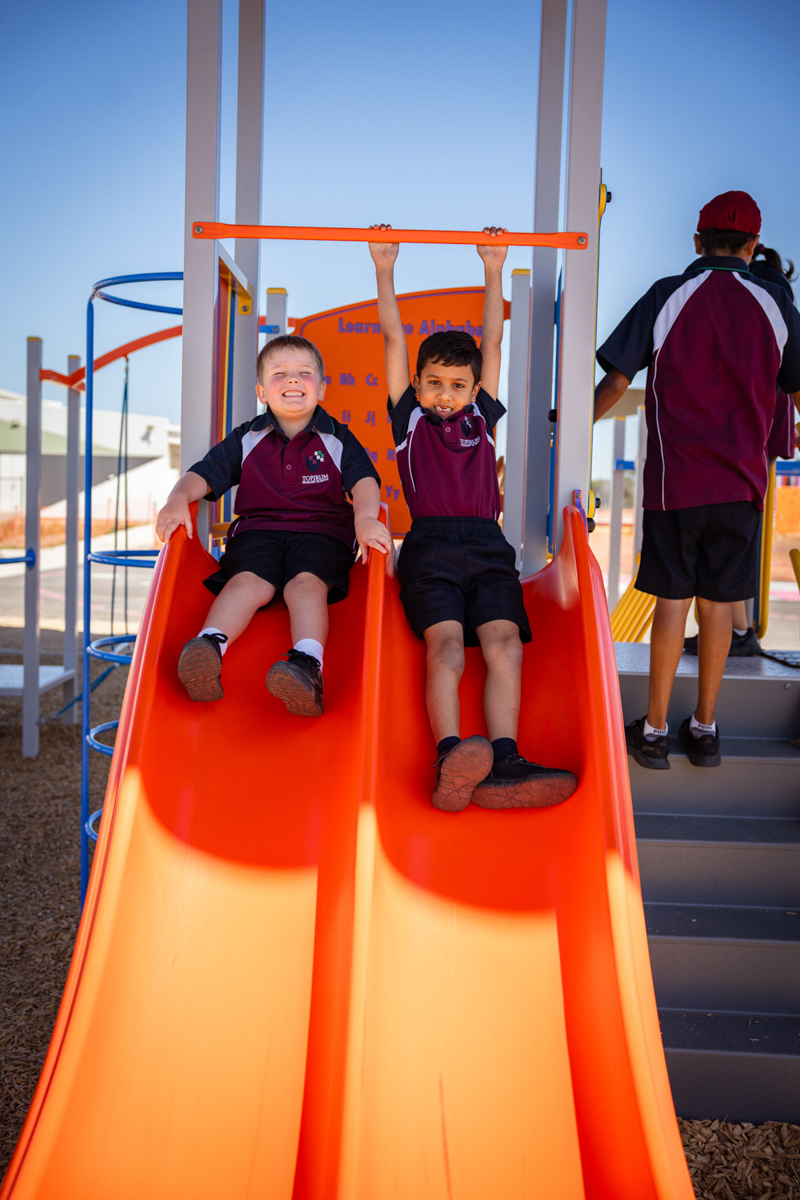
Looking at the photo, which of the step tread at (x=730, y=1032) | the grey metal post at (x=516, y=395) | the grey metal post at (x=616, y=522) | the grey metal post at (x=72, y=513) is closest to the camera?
the step tread at (x=730, y=1032)

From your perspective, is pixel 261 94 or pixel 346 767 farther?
pixel 261 94

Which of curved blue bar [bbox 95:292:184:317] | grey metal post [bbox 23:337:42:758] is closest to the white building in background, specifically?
grey metal post [bbox 23:337:42:758]

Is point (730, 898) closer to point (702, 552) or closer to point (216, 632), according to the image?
point (702, 552)

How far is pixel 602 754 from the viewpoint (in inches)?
62.8

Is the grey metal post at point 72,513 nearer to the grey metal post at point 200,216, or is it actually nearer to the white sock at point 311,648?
the grey metal post at point 200,216

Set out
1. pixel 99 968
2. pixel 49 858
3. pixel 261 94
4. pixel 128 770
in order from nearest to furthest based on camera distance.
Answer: pixel 99 968 < pixel 128 770 < pixel 261 94 < pixel 49 858

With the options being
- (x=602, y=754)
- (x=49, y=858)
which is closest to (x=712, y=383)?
(x=602, y=754)

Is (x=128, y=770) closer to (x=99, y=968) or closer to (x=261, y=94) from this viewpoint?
(x=99, y=968)

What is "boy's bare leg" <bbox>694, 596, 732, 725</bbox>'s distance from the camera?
2338 millimetres

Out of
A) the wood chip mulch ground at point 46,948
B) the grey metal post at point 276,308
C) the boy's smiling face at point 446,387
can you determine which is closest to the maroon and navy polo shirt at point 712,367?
the boy's smiling face at point 446,387

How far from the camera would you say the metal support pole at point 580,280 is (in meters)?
2.09

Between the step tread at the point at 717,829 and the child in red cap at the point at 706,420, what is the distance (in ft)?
0.55

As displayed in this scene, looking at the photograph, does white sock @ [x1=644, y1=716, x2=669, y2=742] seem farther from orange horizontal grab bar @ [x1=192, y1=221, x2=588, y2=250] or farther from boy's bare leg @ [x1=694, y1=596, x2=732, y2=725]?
orange horizontal grab bar @ [x1=192, y1=221, x2=588, y2=250]

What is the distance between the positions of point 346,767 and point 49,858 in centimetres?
227
